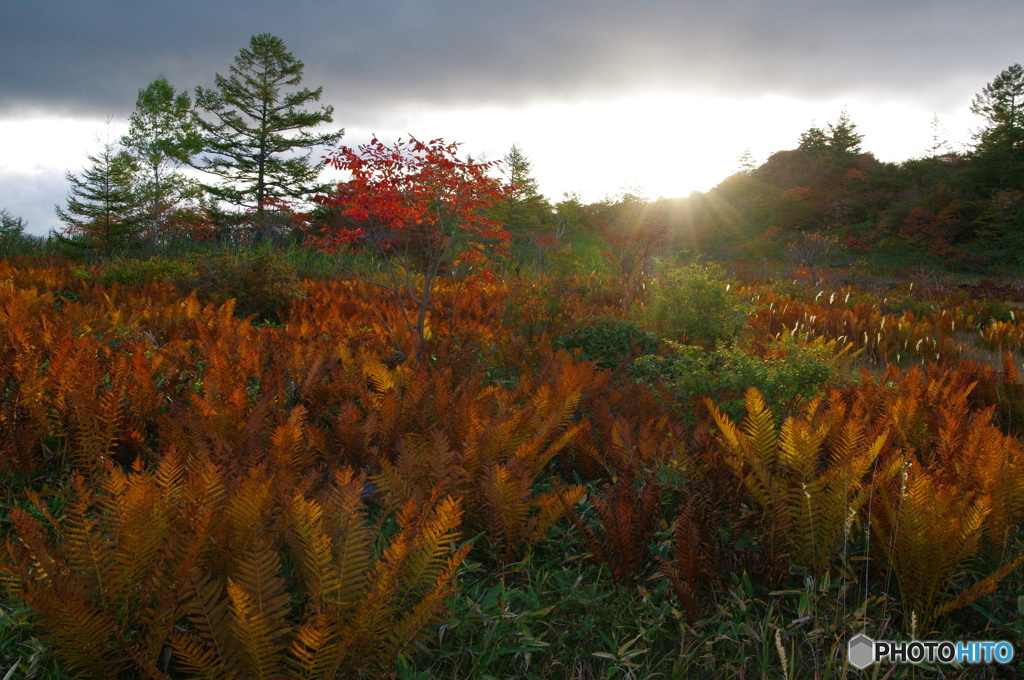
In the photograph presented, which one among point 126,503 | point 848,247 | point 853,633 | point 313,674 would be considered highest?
point 848,247

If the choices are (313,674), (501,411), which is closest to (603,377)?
(501,411)

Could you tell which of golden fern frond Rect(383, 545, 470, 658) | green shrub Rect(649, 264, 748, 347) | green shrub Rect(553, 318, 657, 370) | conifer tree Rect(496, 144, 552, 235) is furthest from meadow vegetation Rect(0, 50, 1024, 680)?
conifer tree Rect(496, 144, 552, 235)

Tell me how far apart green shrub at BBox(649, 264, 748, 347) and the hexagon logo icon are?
14.4ft

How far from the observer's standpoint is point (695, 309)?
19.6 ft

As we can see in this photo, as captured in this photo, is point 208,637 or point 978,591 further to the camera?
point 978,591

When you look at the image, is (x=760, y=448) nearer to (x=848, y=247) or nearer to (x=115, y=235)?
(x=115, y=235)

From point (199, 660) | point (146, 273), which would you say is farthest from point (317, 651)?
point (146, 273)

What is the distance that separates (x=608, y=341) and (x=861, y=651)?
4486 mm

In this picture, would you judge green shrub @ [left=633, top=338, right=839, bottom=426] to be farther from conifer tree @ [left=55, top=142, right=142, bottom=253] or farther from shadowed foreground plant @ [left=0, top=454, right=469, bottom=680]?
conifer tree @ [left=55, top=142, right=142, bottom=253]

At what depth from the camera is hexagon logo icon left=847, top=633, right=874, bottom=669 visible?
4.83ft

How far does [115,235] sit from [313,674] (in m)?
Result: 28.4

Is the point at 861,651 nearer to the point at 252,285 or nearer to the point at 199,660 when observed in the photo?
the point at 199,660

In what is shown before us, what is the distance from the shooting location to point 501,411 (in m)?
2.71

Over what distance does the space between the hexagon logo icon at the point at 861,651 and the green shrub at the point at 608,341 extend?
3962 millimetres
